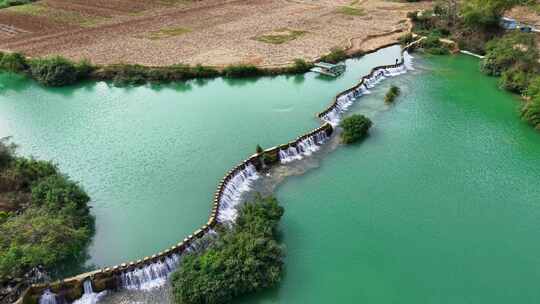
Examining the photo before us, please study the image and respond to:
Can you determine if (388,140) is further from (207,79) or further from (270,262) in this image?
(207,79)

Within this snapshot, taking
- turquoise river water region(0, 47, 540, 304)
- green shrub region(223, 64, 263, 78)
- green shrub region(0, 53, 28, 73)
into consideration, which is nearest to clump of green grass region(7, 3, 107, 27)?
green shrub region(0, 53, 28, 73)

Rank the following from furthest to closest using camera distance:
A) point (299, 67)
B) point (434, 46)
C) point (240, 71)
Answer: point (434, 46)
point (299, 67)
point (240, 71)

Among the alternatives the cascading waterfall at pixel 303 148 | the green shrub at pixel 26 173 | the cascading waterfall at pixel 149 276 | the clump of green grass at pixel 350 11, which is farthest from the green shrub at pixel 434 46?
the green shrub at pixel 26 173

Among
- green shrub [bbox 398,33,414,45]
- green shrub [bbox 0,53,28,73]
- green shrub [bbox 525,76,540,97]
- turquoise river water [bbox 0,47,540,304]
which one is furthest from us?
green shrub [bbox 398,33,414,45]

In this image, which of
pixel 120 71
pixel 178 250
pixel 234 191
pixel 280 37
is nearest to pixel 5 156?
pixel 178 250

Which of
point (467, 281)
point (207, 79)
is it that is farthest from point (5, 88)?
point (467, 281)

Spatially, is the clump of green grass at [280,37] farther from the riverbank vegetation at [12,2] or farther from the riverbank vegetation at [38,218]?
the riverbank vegetation at [12,2]

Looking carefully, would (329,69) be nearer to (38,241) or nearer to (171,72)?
(171,72)

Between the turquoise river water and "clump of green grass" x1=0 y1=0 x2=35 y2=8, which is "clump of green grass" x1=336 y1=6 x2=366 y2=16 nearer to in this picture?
the turquoise river water
